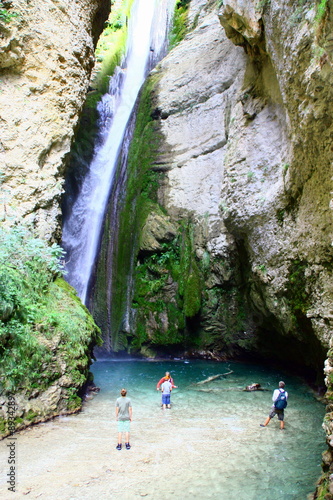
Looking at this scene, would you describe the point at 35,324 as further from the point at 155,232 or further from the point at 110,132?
the point at 110,132

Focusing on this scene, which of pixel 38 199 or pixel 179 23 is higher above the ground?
pixel 179 23

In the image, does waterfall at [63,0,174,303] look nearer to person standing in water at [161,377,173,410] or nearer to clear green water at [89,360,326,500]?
clear green water at [89,360,326,500]

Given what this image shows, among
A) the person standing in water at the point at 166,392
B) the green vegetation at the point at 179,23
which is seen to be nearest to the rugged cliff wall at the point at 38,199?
the person standing in water at the point at 166,392

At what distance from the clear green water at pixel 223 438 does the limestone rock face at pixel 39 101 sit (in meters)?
5.38

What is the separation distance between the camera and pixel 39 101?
10.9m

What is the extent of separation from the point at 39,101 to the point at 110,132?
32.9ft

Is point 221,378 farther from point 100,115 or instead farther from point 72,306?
point 100,115

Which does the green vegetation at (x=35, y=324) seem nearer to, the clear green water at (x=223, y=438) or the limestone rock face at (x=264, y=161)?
the clear green water at (x=223, y=438)

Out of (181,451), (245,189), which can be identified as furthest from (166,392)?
(245,189)

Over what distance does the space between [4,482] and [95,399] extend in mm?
4275

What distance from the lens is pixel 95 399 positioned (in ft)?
29.1

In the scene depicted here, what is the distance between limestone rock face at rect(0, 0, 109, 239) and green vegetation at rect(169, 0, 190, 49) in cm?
1048

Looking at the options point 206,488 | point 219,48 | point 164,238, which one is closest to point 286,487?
point 206,488

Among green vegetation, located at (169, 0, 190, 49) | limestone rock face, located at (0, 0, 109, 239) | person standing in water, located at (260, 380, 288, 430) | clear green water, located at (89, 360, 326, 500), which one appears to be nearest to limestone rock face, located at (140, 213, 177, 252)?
limestone rock face, located at (0, 0, 109, 239)
